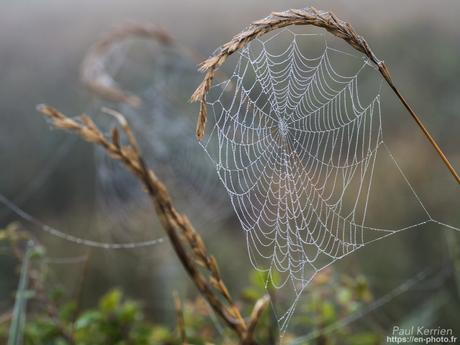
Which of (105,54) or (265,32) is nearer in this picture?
(265,32)

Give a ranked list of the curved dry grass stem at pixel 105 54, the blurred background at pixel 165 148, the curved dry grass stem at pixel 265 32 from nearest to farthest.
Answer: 1. the curved dry grass stem at pixel 265 32
2. the curved dry grass stem at pixel 105 54
3. the blurred background at pixel 165 148

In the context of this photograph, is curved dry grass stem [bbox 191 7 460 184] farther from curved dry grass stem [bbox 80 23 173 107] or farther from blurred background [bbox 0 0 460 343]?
blurred background [bbox 0 0 460 343]

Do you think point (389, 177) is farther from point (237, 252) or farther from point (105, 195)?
point (105, 195)

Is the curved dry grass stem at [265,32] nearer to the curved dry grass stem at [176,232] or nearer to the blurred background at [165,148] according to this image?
the curved dry grass stem at [176,232]

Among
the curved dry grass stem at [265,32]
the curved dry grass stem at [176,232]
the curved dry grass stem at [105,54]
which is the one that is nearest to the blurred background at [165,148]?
the curved dry grass stem at [105,54]

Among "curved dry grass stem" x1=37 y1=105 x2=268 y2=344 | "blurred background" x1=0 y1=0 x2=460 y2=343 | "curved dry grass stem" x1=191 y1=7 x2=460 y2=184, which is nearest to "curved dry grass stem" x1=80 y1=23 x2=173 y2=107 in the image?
"blurred background" x1=0 y1=0 x2=460 y2=343

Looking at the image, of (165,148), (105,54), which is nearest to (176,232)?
→ (105,54)

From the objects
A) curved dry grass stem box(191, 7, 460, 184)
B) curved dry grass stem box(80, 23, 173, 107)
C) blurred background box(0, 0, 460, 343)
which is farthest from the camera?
blurred background box(0, 0, 460, 343)

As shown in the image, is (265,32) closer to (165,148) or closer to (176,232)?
(176,232)
